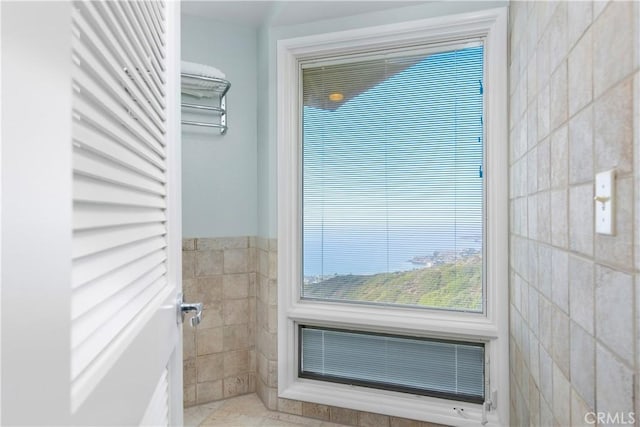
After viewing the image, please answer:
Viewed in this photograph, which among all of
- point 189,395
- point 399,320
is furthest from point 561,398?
point 189,395

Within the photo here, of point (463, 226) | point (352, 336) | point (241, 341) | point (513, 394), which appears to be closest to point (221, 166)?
point (241, 341)

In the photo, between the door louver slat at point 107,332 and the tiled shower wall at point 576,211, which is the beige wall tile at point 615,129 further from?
→ the door louver slat at point 107,332

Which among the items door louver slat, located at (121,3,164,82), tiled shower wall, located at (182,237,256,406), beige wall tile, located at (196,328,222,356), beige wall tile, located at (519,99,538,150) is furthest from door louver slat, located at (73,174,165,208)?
beige wall tile, located at (196,328,222,356)

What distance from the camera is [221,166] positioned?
2.18 meters

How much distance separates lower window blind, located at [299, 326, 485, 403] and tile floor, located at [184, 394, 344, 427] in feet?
0.70

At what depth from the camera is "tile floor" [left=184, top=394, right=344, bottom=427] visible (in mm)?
1938

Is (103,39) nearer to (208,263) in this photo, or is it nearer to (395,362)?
(208,263)

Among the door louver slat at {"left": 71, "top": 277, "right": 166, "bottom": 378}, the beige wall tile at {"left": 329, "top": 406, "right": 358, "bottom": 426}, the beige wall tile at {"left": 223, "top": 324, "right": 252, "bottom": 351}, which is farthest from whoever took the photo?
the beige wall tile at {"left": 223, "top": 324, "right": 252, "bottom": 351}

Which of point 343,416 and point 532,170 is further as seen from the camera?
point 343,416

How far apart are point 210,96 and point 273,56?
407 millimetres

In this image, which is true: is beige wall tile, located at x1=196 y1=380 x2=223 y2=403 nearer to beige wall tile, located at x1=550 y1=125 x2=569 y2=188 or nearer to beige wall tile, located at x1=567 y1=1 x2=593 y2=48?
beige wall tile, located at x1=550 y1=125 x2=569 y2=188

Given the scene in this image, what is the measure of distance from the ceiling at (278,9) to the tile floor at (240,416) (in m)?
1.99

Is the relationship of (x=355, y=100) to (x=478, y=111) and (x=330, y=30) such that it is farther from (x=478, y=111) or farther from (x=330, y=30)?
(x=478, y=111)

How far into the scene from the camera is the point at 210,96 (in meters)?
2.13
